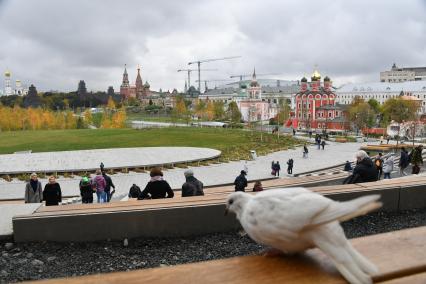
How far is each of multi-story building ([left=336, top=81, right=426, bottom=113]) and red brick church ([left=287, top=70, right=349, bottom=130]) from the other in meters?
26.3

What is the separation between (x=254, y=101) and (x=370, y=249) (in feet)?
355

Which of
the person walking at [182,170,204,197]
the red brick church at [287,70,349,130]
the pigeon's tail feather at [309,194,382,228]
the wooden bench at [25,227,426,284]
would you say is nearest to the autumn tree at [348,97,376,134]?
the red brick church at [287,70,349,130]

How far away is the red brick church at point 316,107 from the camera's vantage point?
76688mm

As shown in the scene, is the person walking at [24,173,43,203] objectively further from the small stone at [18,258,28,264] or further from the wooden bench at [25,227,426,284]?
the wooden bench at [25,227,426,284]

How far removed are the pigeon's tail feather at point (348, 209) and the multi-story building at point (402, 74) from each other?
6489 inches

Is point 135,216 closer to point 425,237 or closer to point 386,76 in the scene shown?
point 425,237

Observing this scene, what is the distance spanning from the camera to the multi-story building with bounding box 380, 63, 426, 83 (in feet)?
499

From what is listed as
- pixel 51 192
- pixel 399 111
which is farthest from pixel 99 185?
pixel 399 111

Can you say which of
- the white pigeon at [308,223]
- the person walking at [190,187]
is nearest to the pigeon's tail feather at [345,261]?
the white pigeon at [308,223]

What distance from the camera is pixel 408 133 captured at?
56000mm

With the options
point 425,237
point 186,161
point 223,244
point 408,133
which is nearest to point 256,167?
point 186,161

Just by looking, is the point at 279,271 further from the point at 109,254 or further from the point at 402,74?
the point at 402,74

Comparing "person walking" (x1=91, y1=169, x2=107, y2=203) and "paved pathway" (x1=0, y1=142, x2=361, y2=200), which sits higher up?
"person walking" (x1=91, y1=169, x2=107, y2=203)

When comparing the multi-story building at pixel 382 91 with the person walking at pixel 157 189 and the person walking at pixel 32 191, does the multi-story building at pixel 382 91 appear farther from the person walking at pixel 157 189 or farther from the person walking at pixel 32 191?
the person walking at pixel 157 189
